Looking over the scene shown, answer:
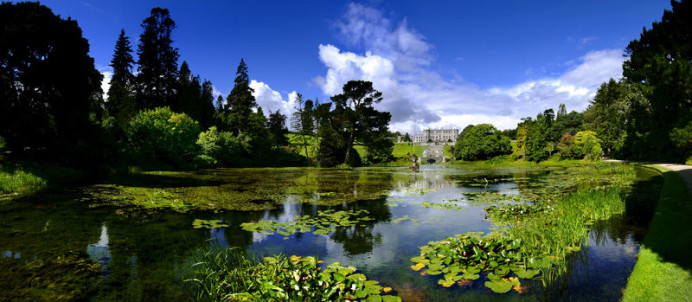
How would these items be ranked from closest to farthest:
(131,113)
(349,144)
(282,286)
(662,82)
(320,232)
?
(282,286), (320,232), (662,82), (131,113), (349,144)

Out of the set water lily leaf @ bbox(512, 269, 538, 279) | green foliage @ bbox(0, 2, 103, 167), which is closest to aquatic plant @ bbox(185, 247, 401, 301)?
water lily leaf @ bbox(512, 269, 538, 279)

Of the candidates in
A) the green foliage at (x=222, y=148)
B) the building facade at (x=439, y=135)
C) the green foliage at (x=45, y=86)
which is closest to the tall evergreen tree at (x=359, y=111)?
Result: the green foliage at (x=222, y=148)

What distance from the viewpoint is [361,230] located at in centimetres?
883

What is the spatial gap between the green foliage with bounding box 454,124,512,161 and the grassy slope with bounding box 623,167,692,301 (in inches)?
2541

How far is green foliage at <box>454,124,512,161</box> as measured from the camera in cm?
6788

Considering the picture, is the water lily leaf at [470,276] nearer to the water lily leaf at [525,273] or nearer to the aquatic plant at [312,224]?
the water lily leaf at [525,273]

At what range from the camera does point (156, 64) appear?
44.7m

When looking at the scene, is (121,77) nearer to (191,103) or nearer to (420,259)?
(191,103)

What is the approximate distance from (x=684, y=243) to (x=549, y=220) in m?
2.43

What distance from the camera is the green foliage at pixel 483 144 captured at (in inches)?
2672

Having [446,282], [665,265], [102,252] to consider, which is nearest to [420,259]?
[446,282]

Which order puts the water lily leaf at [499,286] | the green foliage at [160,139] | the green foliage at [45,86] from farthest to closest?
the green foliage at [160,139]
the green foliage at [45,86]
the water lily leaf at [499,286]

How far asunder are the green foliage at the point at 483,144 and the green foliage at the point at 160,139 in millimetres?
60417

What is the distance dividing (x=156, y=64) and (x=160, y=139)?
74.7ft
